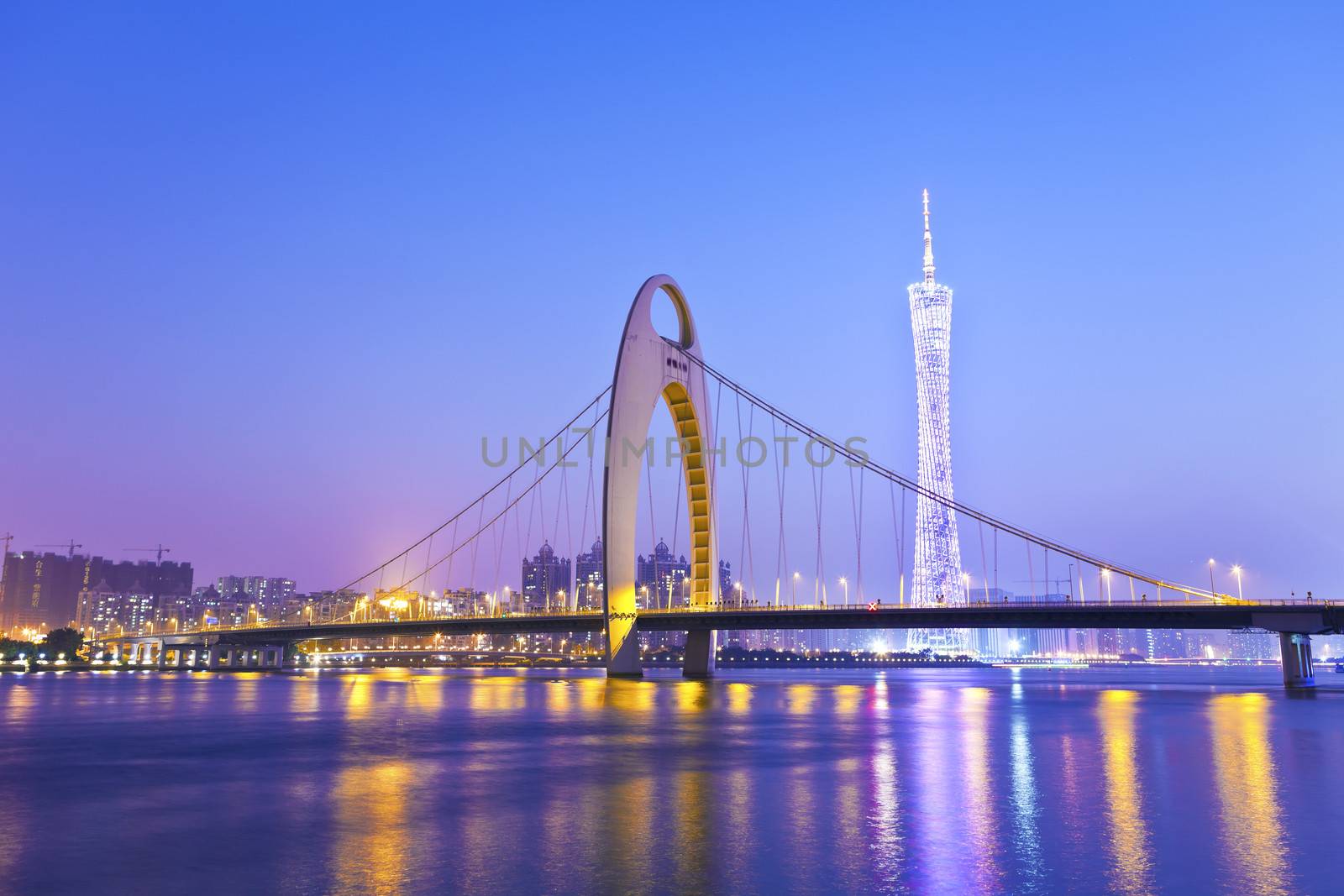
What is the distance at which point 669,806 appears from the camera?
1722cm

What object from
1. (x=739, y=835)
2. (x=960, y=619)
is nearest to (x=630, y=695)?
(x=960, y=619)

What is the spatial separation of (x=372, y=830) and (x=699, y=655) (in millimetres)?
71632

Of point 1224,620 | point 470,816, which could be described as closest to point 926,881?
point 470,816

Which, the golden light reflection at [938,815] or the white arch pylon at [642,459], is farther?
the white arch pylon at [642,459]

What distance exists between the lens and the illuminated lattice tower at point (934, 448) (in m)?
142

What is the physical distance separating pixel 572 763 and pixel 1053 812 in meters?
10.9

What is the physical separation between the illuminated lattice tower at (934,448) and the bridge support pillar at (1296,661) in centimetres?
6921

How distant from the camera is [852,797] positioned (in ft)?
59.4

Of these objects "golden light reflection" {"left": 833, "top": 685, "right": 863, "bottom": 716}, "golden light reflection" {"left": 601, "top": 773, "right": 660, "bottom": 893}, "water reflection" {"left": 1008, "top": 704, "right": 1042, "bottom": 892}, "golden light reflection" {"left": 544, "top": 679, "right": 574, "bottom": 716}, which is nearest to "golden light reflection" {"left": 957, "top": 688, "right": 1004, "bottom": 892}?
"water reflection" {"left": 1008, "top": 704, "right": 1042, "bottom": 892}

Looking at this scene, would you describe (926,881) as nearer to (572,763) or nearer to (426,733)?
(572,763)

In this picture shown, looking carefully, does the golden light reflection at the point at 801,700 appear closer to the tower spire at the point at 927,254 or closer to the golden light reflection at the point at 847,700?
the golden light reflection at the point at 847,700

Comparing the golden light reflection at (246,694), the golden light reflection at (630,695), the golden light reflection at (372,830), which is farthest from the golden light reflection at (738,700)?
the golden light reflection at (372,830)

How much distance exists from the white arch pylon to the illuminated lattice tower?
63.6m

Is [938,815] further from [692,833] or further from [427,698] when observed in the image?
[427,698]
